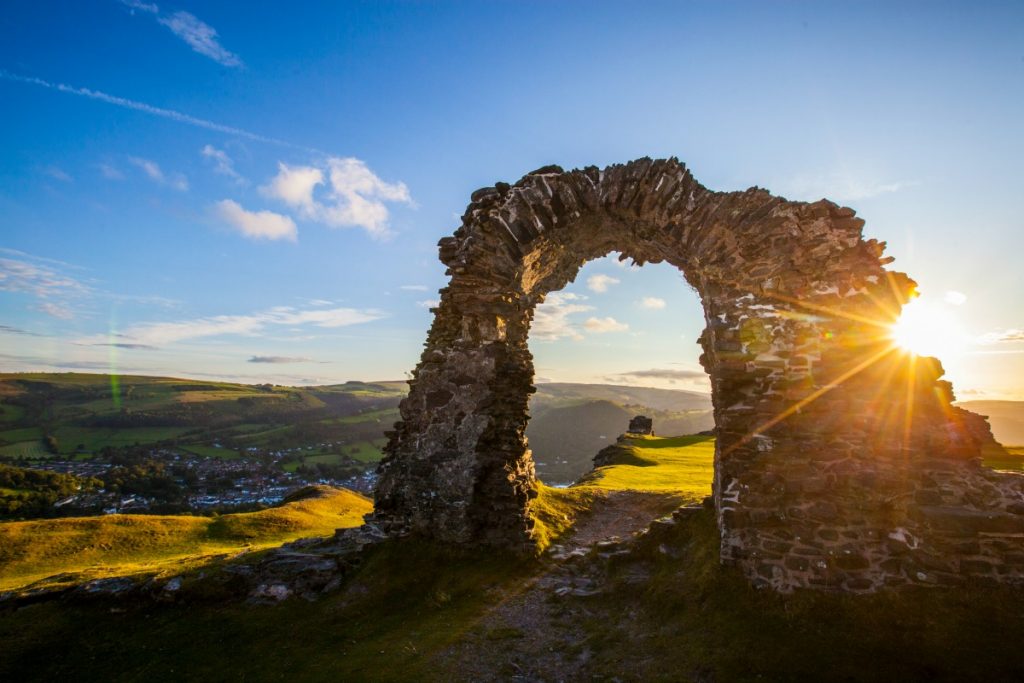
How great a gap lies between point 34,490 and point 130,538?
110ft

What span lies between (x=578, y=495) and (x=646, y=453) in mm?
14882

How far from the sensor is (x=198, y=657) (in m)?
6.95

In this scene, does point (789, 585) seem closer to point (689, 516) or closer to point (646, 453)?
point (689, 516)

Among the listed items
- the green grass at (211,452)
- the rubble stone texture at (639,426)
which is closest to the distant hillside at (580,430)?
the rubble stone texture at (639,426)

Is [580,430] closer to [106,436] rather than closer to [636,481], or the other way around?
[636,481]

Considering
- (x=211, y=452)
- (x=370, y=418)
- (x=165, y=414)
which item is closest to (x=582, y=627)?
(x=211, y=452)

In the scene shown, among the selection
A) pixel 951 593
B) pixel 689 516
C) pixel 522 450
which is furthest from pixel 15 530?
pixel 951 593

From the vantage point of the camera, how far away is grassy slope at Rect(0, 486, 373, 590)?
529 inches

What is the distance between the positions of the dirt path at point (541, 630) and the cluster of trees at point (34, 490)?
4042 cm

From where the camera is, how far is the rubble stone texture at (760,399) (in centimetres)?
611

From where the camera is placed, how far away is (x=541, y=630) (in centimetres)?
686

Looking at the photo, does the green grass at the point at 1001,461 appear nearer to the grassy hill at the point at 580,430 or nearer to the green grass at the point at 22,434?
the grassy hill at the point at 580,430

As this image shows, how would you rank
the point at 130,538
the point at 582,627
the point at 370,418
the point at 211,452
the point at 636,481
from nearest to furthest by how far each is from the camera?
the point at 582,627 < the point at 130,538 < the point at 636,481 < the point at 211,452 < the point at 370,418

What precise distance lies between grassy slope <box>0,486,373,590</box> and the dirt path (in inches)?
343
